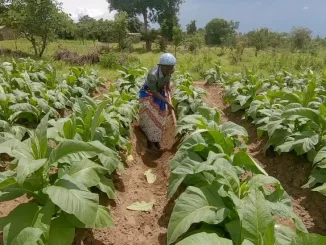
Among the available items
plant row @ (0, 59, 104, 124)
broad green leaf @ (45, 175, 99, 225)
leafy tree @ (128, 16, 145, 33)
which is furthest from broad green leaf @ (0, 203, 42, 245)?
leafy tree @ (128, 16, 145, 33)

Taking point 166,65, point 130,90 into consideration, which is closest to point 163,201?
point 166,65

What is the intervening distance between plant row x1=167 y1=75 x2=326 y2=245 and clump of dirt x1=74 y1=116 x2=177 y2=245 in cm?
37

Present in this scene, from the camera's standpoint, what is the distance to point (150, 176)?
461cm

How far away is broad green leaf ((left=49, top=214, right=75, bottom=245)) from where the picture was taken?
2.42 metres

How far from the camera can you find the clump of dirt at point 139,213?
3.02 meters

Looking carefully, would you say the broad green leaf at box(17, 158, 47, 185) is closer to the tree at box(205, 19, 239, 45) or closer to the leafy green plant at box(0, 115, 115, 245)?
the leafy green plant at box(0, 115, 115, 245)

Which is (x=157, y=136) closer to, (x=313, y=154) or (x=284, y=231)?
(x=313, y=154)

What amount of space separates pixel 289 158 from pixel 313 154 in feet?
1.70

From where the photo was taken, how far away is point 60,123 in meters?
3.40

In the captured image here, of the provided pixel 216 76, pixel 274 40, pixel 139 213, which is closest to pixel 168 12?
pixel 274 40

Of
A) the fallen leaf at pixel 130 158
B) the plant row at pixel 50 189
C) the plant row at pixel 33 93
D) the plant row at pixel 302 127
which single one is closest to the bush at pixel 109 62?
the plant row at pixel 33 93

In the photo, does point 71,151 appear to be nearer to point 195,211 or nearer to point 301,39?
point 195,211

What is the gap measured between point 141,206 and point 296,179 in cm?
205

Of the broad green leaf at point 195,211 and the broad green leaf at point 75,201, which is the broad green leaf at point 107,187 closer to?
the broad green leaf at point 75,201
